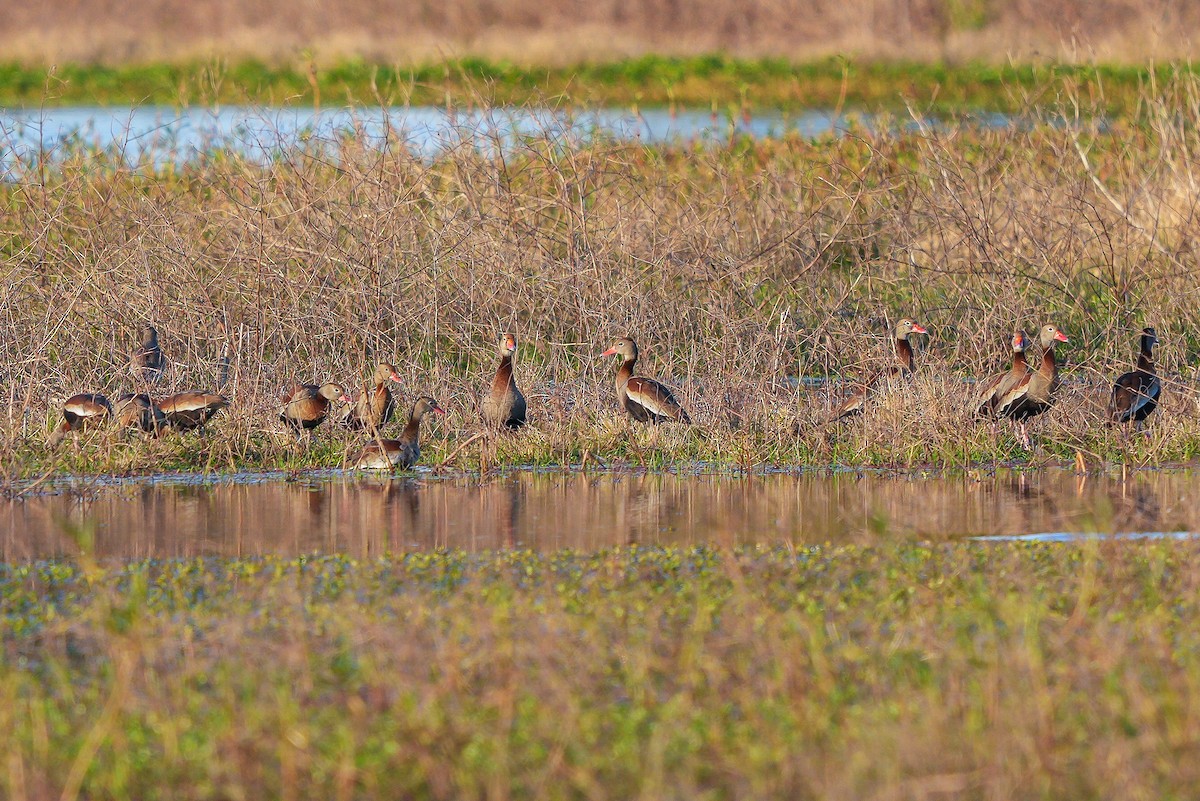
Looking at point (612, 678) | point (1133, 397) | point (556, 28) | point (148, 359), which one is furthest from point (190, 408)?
point (556, 28)

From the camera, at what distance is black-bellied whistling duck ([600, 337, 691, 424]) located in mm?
11258

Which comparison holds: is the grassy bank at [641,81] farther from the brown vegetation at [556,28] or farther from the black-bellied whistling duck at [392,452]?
the black-bellied whistling duck at [392,452]

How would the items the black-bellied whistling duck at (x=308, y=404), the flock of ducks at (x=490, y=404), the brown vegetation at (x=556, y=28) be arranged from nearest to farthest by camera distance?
1. the flock of ducks at (x=490, y=404)
2. the black-bellied whistling duck at (x=308, y=404)
3. the brown vegetation at (x=556, y=28)

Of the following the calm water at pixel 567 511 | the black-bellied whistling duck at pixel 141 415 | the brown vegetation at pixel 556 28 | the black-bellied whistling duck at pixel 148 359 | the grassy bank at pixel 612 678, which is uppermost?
the brown vegetation at pixel 556 28

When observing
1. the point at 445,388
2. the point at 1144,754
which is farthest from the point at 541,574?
the point at 445,388

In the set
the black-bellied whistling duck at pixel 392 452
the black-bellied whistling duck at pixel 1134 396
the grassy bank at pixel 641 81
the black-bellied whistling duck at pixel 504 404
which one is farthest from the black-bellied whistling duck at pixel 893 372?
the grassy bank at pixel 641 81

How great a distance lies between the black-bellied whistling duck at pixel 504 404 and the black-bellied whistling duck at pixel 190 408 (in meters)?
1.61

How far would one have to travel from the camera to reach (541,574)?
25.8 feet

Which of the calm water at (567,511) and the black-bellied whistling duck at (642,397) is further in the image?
the black-bellied whistling duck at (642,397)

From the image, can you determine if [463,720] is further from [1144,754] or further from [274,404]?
[274,404]

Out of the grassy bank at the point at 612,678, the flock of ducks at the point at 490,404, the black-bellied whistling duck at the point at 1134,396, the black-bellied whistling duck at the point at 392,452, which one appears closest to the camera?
the grassy bank at the point at 612,678

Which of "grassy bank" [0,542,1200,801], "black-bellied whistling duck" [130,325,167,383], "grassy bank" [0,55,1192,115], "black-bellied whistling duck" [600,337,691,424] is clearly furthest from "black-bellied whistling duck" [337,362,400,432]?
"grassy bank" [0,55,1192,115]

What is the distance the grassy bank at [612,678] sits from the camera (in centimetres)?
512

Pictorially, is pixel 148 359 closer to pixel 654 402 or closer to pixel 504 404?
pixel 504 404
